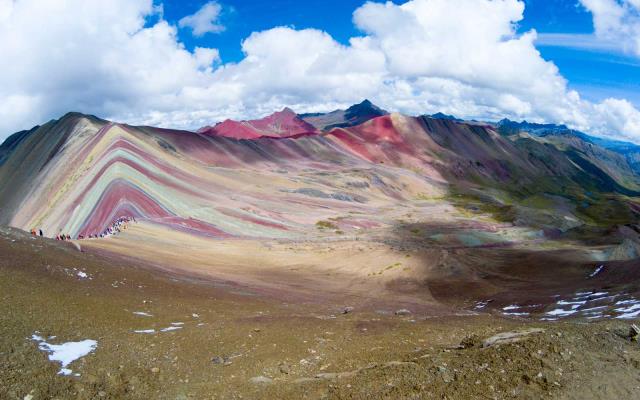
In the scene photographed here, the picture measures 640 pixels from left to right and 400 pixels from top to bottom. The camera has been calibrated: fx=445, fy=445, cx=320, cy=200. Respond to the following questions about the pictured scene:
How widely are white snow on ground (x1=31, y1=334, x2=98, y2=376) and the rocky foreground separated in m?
0.07

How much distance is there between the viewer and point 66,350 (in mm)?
15414

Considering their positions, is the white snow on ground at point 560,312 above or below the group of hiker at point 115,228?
below

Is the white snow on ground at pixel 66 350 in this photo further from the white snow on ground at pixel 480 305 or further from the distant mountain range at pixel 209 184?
the distant mountain range at pixel 209 184

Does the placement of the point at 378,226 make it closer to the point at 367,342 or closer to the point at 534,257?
the point at 534,257

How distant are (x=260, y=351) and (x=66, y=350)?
6.73 meters

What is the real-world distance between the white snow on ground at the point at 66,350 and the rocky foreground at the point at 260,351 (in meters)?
0.07

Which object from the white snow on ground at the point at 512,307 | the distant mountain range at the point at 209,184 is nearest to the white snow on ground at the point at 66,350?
the white snow on ground at the point at 512,307

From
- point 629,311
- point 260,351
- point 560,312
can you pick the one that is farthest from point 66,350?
point 560,312

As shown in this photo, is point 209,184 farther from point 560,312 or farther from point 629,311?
point 629,311

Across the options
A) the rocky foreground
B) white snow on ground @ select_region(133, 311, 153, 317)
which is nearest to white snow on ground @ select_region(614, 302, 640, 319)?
the rocky foreground

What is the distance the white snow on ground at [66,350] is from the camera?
14.5 metres

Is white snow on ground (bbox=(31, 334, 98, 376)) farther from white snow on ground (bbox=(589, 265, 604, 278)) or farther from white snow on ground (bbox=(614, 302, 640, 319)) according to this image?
white snow on ground (bbox=(589, 265, 604, 278))

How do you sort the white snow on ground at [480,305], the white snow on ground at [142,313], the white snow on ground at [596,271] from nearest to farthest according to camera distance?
the white snow on ground at [142,313]
the white snow on ground at [480,305]
the white snow on ground at [596,271]

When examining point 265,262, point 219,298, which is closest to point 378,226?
point 265,262
